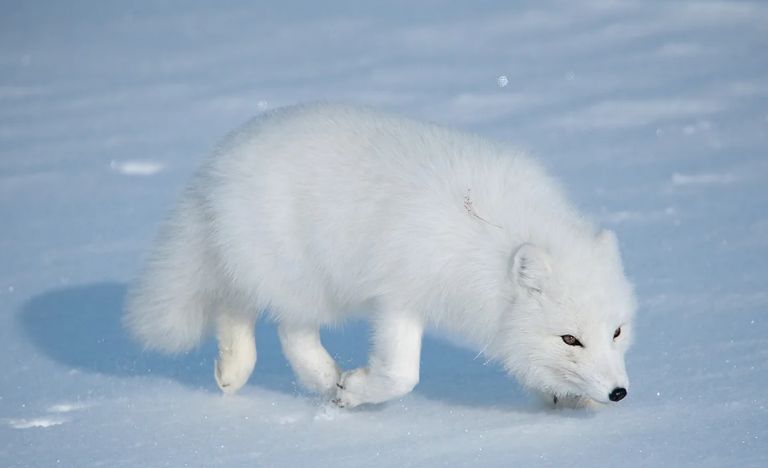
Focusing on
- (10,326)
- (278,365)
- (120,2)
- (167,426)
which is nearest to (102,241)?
(10,326)

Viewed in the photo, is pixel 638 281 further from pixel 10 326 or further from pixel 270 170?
pixel 10 326

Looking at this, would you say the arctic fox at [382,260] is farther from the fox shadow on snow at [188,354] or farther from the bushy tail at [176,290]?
the fox shadow on snow at [188,354]

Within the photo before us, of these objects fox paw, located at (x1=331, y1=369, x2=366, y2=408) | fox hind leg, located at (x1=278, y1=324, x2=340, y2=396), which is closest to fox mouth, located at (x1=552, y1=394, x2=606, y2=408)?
fox paw, located at (x1=331, y1=369, x2=366, y2=408)

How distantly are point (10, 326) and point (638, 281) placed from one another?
8.02ft

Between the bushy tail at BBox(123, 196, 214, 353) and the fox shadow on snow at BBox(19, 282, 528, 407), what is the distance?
0.15 meters

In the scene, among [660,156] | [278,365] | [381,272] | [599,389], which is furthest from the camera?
[660,156]

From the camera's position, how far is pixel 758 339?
13.1 feet

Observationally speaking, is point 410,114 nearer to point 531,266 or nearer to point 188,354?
point 188,354

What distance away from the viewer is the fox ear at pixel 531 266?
3314 millimetres

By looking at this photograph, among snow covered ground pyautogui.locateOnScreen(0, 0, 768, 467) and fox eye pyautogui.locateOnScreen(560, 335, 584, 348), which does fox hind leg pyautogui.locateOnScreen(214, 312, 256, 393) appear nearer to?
snow covered ground pyautogui.locateOnScreen(0, 0, 768, 467)

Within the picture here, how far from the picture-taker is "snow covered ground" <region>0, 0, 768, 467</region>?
11.6 feet

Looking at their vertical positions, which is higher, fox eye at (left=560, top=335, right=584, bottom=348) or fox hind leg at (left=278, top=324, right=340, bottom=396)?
fox eye at (left=560, top=335, right=584, bottom=348)

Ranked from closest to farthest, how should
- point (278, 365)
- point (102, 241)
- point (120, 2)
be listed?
point (278, 365), point (102, 241), point (120, 2)

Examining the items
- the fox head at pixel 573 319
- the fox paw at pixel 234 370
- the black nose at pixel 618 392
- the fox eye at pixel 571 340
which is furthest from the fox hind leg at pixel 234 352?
the black nose at pixel 618 392
